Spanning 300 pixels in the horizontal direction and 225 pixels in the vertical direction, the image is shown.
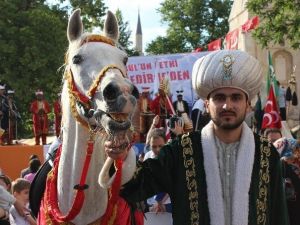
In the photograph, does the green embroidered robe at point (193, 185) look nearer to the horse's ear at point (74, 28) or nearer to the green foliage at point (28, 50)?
the horse's ear at point (74, 28)

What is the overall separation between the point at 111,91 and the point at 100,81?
26cm

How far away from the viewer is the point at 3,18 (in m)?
34.0

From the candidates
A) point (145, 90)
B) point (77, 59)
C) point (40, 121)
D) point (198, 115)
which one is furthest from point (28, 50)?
point (77, 59)

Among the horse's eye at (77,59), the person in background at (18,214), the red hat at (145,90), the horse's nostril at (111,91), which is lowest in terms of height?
the person in background at (18,214)

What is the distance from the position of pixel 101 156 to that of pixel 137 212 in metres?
0.64

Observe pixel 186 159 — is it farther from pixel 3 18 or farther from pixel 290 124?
pixel 3 18

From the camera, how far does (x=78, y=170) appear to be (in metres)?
5.07

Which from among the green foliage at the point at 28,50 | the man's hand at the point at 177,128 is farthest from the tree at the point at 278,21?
the man's hand at the point at 177,128

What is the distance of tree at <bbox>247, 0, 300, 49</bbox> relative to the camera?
22.2 metres

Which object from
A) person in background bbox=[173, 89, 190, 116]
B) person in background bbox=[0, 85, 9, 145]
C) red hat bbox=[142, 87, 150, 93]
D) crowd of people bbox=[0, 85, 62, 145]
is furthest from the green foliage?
person in background bbox=[173, 89, 190, 116]

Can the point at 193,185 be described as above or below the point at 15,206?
above

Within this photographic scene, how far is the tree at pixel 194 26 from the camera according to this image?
55.9 m

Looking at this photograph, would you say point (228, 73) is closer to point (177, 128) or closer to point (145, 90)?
point (177, 128)

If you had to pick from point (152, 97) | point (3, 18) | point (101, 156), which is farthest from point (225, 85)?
point (3, 18)
